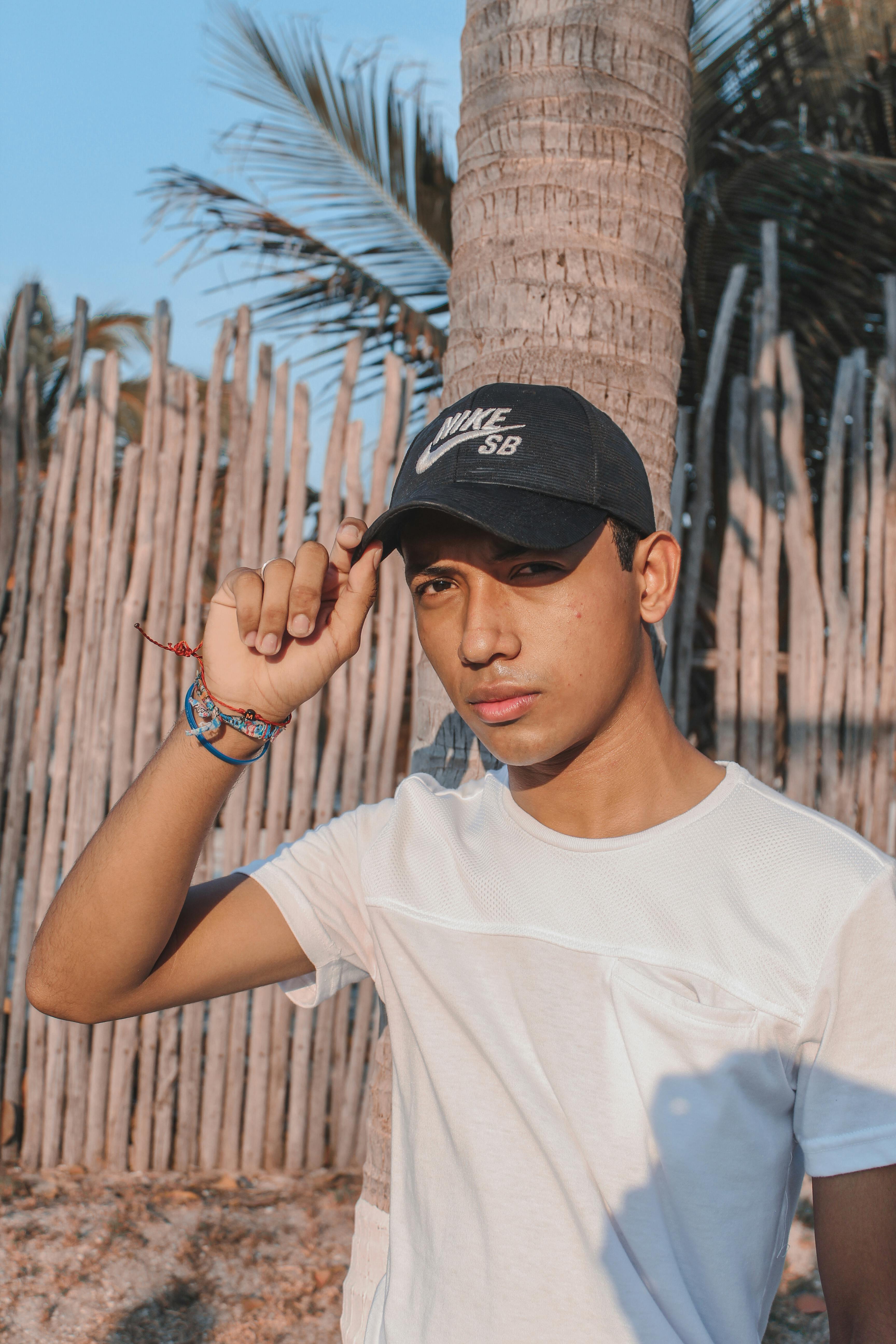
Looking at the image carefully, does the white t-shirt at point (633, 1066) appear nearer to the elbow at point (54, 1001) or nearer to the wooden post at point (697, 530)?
the elbow at point (54, 1001)

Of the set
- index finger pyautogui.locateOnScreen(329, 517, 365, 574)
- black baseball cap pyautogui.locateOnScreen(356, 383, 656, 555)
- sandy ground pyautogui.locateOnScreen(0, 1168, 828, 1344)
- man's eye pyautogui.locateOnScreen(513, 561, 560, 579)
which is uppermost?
black baseball cap pyautogui.locateOnScreen(356, 383, 656, 555)

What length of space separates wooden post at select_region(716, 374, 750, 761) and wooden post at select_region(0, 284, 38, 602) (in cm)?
300

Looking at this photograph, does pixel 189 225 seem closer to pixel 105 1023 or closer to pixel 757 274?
pixel 757 274

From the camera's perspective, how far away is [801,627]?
13.5ft

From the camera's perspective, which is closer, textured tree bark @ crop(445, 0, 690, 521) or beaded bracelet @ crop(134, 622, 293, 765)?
beaded bracelet @ crop(134, 622, 293, 765)

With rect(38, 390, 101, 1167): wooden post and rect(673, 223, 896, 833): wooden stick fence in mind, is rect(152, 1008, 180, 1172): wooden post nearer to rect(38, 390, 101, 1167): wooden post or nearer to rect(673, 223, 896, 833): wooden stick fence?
rect(38, 390, 101, 1167): wooden post

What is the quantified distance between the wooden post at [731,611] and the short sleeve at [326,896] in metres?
2.69

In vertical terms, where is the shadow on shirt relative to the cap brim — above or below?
below

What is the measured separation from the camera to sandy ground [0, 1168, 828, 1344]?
3.02 metres

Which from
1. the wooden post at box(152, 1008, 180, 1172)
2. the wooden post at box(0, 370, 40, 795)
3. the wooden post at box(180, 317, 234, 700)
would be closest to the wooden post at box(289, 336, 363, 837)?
the wooden post at box(180, 317, 234, 700)

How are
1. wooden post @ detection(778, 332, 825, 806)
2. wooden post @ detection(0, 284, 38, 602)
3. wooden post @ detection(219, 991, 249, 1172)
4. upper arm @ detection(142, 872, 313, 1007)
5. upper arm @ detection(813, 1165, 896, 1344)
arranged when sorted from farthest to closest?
wooden post @ detection(778, 332, 825, 806) < wooden post @ detection(0, 284, 38, 602) < wooden post @ detection(219, 991, 249, 1172) < upper arm @ detection(142, 872, 313, 1007) < upper arm @ detection(813, 1165, 896, 1344)

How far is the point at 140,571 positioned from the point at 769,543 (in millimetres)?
2653

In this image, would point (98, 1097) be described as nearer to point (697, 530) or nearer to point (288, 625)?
point (288, 625)

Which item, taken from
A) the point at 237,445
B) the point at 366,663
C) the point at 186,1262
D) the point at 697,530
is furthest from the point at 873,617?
the point at 186,1262
